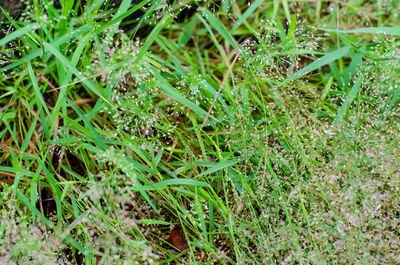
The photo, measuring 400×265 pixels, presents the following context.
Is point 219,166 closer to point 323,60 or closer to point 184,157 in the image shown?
point 184,157

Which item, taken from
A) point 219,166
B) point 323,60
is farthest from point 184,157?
point 323,60

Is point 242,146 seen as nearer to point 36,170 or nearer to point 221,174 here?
point 221,174

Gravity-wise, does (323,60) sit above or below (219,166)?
A: above

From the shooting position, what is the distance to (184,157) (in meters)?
2.07

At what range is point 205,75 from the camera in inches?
90.9

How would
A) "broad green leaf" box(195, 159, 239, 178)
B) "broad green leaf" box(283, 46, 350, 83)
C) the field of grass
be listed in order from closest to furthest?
the field of grass → "broad green leaf" box(195, 159, 239, 178) → "broad green leaf" box(283, 46, 350, 83)

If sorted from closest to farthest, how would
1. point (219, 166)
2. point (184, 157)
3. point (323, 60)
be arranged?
1. point (219, 166)
2. point (184, 157)
3. point (323, 60)

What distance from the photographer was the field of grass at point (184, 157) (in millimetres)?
1747

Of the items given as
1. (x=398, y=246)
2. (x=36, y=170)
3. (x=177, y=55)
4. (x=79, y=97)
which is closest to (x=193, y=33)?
(x=177, y=55)

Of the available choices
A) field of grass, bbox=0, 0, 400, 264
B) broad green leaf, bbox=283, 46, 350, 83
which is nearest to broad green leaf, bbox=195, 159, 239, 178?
field of grass, bbox=0, 0, 400, 264

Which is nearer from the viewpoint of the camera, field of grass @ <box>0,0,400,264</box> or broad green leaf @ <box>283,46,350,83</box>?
field of grass @ <box>0,0,400,264</box>

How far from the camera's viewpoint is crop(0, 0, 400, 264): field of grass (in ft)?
5.73

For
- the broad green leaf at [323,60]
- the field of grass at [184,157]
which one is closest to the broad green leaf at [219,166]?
the field of grass at [184,157]

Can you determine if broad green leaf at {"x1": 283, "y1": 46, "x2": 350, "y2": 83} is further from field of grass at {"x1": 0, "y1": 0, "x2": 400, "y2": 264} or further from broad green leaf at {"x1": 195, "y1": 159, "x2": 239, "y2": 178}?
broad green leaf at {"x1": 195, "y1": 159, "x2": 239, "y2": 178}
